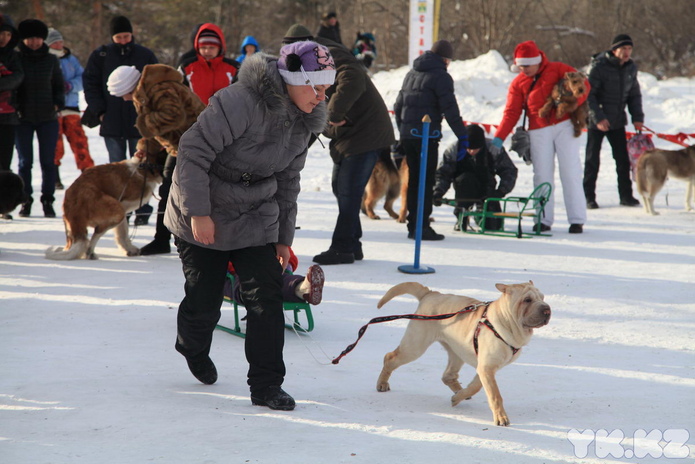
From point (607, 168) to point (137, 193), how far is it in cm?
924

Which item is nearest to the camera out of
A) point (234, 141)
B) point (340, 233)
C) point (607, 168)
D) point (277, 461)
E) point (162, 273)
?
point (277, 461)

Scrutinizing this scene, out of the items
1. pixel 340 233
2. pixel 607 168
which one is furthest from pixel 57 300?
pixel 607 168

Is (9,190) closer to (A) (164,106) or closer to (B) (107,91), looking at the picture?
(A) (164,106)

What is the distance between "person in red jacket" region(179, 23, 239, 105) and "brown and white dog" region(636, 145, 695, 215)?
5.29 meters

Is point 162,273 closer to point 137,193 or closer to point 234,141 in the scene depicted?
point 137,193

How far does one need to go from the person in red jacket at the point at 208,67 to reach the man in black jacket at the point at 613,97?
4810 mm

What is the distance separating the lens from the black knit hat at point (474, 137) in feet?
27.3

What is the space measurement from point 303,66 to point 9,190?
13.2 feet

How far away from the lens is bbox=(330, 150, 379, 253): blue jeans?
21.7ft

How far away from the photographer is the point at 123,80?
6.48 metres

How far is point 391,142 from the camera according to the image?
6.78m

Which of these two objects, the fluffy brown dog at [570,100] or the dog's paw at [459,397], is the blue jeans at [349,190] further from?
the dog's paw at [459,397]

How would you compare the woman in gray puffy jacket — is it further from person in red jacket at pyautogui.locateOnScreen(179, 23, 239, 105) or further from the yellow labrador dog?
person in red jacket at pyautogui.locateOnScreen(179, 23, 239, 105)

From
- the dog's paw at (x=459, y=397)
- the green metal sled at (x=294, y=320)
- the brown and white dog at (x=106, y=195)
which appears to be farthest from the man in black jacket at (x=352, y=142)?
the dog's paw at (x=459, y=397)
